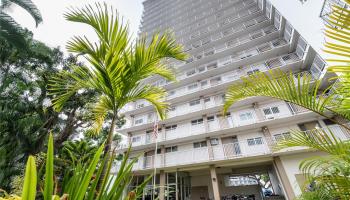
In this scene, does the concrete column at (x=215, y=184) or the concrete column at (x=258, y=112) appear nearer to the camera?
the concrete column at (x=215, y=184)

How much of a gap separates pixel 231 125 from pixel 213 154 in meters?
2.73

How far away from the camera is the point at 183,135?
1395 centimetres

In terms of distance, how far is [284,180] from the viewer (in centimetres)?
955

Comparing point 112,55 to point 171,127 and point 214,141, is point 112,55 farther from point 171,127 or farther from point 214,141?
point 171,127

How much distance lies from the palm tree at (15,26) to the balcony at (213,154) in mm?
9338

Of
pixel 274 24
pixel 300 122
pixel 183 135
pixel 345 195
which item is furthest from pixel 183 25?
pixel 345 195

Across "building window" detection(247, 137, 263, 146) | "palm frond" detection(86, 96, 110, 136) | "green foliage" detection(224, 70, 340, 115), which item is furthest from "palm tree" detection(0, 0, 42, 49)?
"building window" detection(247, 137, 263, 146)

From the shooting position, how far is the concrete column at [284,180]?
29.7 ft

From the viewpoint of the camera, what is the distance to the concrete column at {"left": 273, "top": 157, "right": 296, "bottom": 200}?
9.05 metres

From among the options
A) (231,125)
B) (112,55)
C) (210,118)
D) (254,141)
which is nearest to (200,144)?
(210,118)

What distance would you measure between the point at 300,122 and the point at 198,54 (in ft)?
43.0

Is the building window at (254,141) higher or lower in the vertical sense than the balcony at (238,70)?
lower

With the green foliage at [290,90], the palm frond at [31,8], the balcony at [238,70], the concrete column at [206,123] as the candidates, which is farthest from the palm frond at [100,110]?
the concrete column at [206,123]

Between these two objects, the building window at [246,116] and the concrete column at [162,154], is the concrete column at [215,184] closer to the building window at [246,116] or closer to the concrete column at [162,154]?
the concrete column at [162,154]
